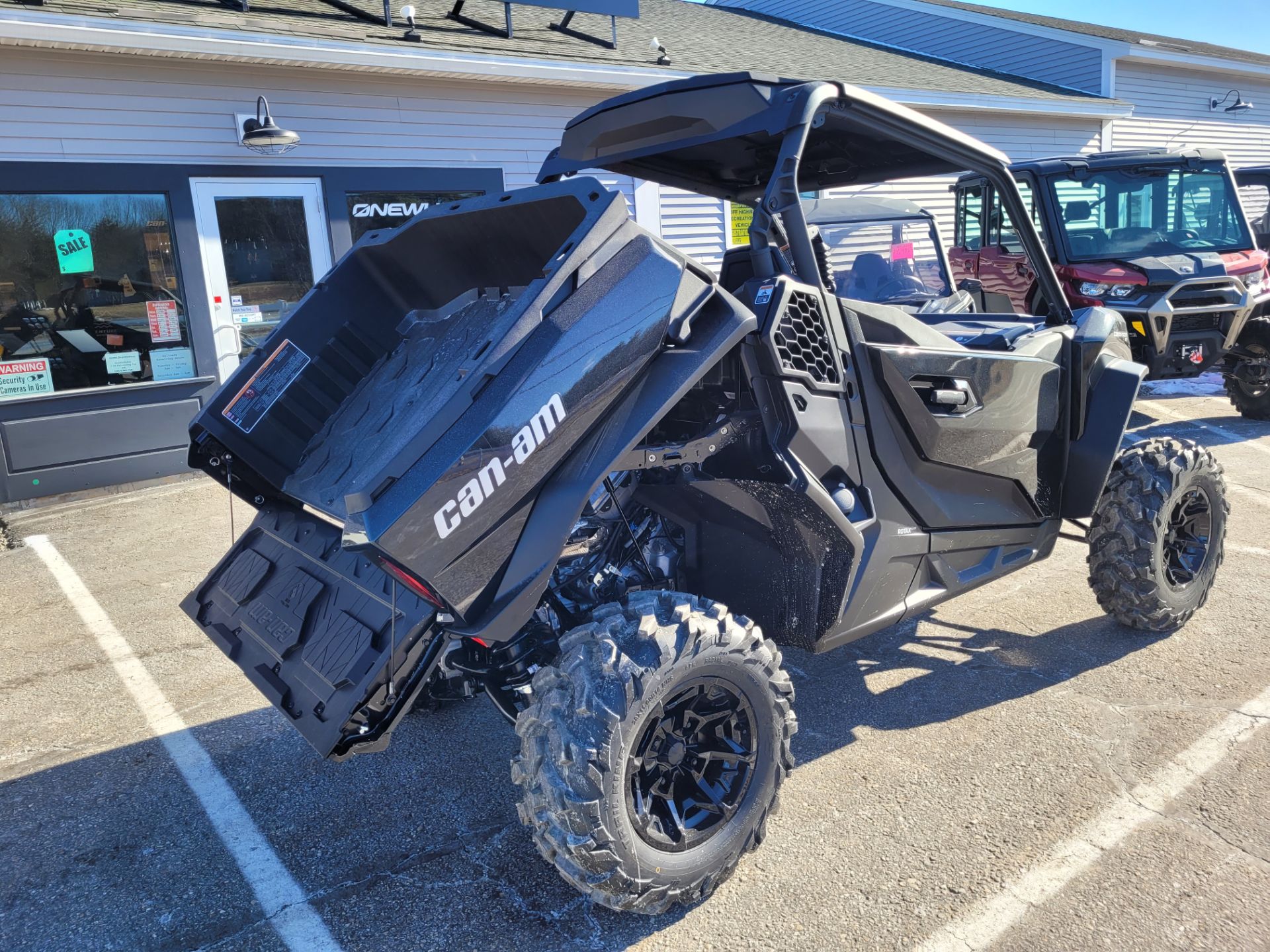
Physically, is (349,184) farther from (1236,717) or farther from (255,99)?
(1236,717)

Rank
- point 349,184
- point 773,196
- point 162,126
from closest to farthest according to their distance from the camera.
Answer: point 773,196 < point 162,126 < point 349,184

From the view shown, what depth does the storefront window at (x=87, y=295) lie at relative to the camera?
7.45 m

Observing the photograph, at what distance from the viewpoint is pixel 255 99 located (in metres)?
8.42

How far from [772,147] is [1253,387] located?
7.59 m

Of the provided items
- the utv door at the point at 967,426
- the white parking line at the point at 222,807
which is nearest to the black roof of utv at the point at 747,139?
the utv door at the point at 967,426

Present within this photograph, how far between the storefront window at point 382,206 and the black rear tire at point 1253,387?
7.39 m

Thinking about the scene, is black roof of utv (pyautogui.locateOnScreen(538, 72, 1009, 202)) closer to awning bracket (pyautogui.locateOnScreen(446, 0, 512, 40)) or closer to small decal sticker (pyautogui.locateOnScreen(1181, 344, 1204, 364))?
small decal sticker (pyautogui.locateOnScreen(1181, 344, 1204, 364))

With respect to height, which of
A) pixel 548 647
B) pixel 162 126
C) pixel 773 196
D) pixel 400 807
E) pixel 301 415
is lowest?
pixel 400 807

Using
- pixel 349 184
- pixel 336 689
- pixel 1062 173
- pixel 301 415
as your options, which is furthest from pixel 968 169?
pixel 349 184

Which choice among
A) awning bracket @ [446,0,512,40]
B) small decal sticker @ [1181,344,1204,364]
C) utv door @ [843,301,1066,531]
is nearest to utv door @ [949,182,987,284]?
small decal sticker @ [1181,344,1204,364]

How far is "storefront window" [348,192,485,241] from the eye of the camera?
29.9 ft

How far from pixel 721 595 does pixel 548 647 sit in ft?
2.23

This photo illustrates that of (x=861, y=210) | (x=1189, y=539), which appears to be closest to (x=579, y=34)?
(x=861, y=210)

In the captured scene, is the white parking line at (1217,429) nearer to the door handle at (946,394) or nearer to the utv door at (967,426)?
the utv door at (967,426)
